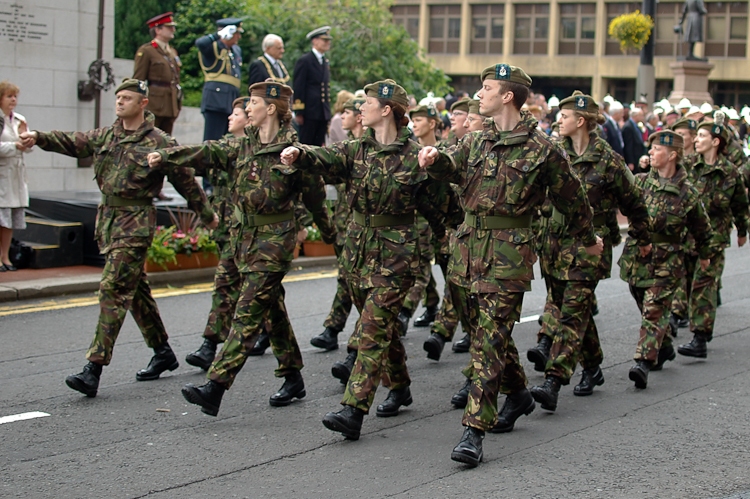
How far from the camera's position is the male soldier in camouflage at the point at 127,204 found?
24.9 ft

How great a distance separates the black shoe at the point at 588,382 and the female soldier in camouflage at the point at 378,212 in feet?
5.50

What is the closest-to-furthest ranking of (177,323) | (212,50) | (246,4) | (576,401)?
(576,401)
(177,323)
(212,50)
(246,4)

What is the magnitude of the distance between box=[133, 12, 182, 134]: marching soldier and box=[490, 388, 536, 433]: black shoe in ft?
28.0

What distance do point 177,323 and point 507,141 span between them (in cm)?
480

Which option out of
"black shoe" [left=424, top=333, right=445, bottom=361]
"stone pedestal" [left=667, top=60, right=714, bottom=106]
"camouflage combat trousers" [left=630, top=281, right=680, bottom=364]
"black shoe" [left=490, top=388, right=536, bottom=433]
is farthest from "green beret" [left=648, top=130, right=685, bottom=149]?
"stone pedestal" [left=667, top=60, right=714, bottom=106]

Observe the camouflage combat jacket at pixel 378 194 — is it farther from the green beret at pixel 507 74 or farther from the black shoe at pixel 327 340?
the black shoe at pixel 327 340

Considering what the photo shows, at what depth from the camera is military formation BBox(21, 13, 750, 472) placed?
6.25 metres

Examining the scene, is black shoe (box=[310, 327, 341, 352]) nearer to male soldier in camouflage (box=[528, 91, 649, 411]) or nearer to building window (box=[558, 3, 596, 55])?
male soldier in camouflage (box=[528, 91, 649, 411])

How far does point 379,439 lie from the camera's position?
21.5 ft

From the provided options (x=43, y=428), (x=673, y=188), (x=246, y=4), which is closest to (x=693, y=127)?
(x=673, y=188)

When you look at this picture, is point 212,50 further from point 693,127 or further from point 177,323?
point 693,127

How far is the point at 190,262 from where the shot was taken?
12609mm

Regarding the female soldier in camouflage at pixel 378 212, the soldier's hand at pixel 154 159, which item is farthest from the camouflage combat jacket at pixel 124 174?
the female soldier in camouflage at pixel 378 212

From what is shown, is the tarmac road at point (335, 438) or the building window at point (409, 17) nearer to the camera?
the tarmac road at point (335, 438)
